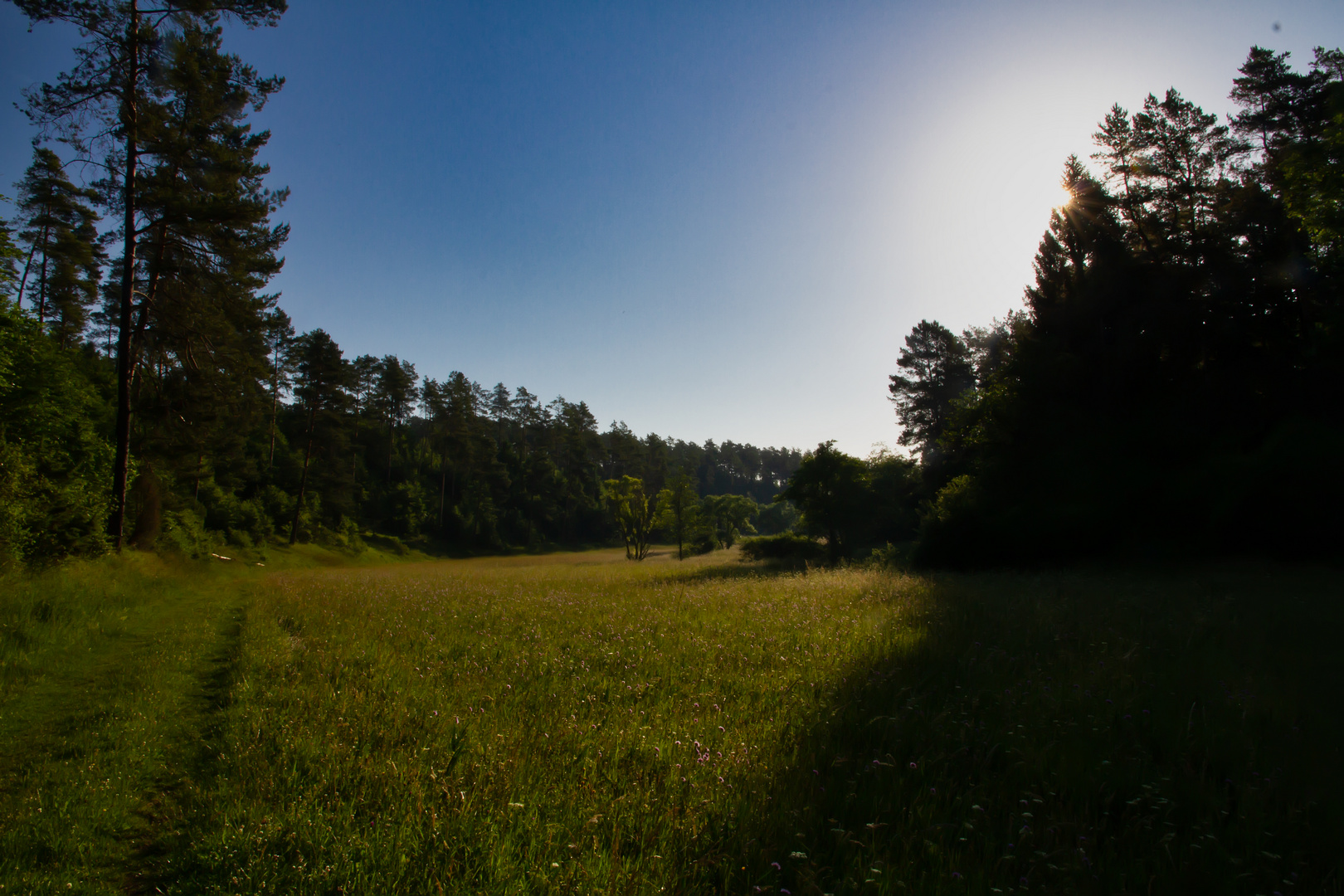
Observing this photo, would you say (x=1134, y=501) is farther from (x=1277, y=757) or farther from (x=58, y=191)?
(x=58, y=191)

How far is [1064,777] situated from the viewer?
12.1ft

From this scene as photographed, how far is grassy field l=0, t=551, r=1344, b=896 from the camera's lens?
2.80 metres

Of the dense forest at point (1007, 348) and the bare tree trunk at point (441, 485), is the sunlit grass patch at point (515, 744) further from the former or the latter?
the bare tree trunk at point (441, 485)

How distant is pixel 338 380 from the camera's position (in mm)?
45062

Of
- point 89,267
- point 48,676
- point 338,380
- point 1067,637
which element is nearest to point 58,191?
point 89,267

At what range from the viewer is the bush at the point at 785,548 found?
37.0 meters

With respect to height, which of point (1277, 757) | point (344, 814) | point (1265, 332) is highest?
point (1265, 332)

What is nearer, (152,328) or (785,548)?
(152,328)

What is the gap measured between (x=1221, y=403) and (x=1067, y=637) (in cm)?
2026

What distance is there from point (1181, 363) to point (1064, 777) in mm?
26438

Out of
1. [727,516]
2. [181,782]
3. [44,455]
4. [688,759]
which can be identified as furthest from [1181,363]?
[727,516]

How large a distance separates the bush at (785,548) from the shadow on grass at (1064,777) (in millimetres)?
29594

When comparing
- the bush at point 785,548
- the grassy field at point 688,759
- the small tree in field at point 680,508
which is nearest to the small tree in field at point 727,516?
the small tree in field at point 680,508

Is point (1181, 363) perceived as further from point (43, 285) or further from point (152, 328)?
point (43, 285)
